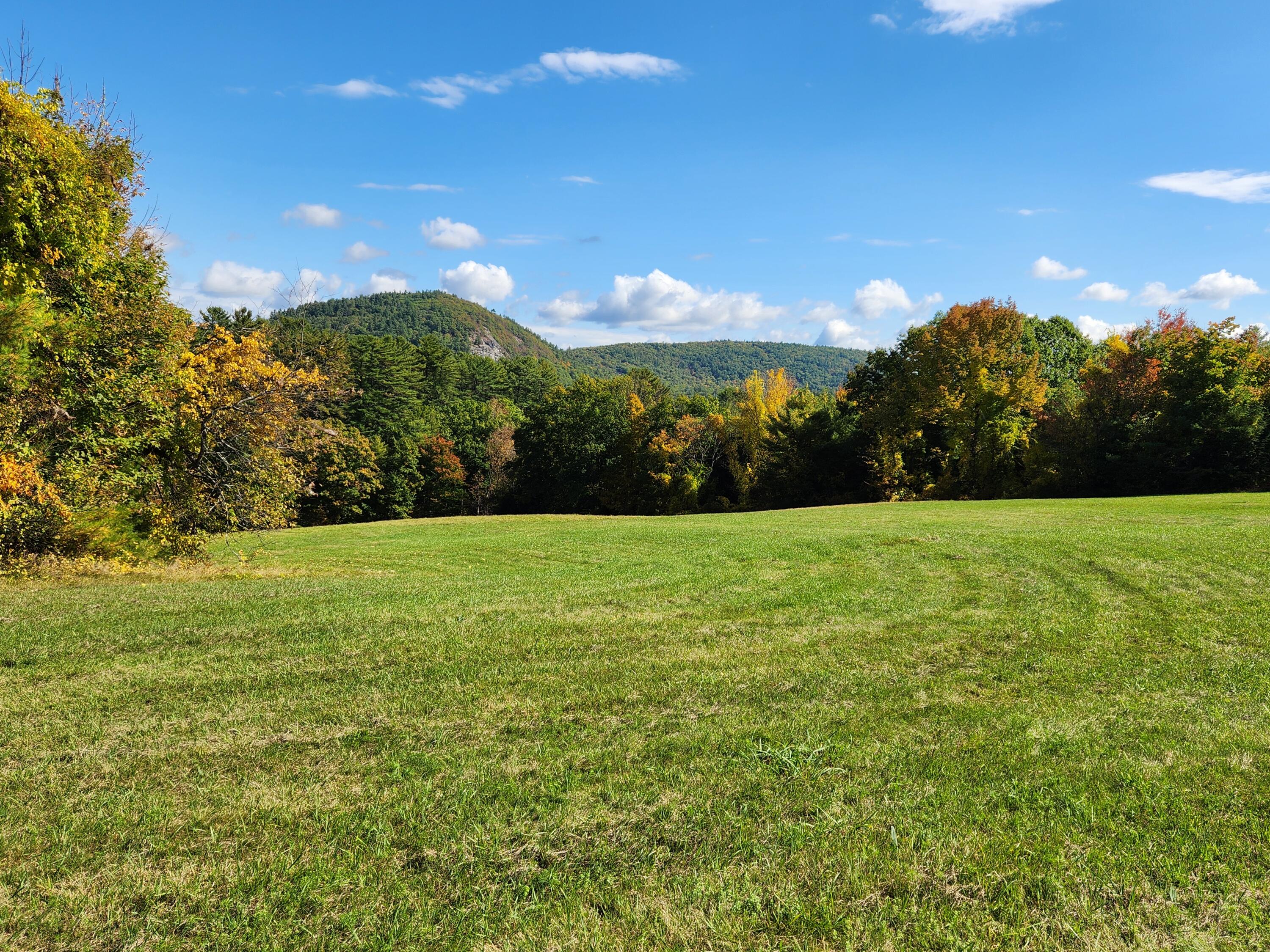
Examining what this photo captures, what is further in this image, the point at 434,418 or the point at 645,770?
the point at 434,418

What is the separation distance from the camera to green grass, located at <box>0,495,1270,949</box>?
10.8 ft

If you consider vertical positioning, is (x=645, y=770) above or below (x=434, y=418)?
below

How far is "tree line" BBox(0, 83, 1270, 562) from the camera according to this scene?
13.3 metres

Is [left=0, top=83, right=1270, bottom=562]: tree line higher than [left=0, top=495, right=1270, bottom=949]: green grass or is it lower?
higher

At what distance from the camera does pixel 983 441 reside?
39719 millimetres

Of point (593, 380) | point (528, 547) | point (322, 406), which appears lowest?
point (528, 547)

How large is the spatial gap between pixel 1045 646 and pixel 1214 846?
418 centimetres

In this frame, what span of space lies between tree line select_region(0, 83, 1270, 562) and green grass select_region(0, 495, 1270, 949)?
565cm

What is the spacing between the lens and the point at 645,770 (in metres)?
4.73

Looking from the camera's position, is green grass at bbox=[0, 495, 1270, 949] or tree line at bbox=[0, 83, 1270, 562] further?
tree line at bbox=[0, 83, 1270, 562]

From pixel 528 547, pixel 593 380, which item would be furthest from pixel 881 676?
pixel 593 380

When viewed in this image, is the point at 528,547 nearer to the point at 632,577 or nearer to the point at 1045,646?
the point at 632,577

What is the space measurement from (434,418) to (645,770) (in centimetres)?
6083

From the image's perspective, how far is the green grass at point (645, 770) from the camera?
3277 millimetres
